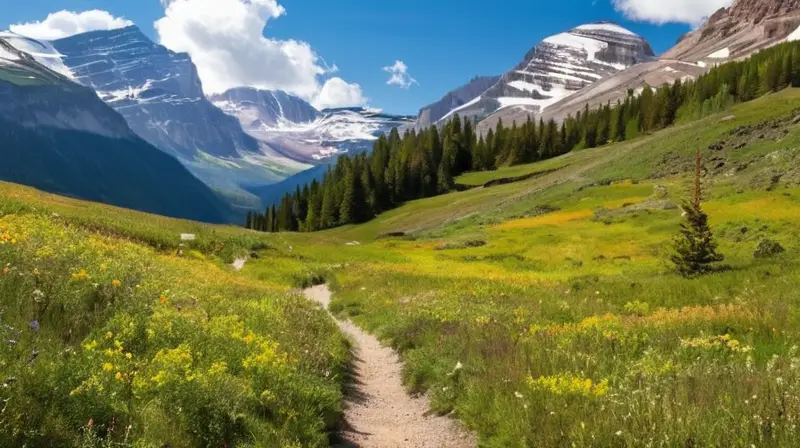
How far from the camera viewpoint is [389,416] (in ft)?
34.8

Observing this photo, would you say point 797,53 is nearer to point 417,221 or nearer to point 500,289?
point 417,221

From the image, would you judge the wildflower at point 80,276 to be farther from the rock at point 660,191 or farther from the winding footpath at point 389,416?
the rock at point 660,191

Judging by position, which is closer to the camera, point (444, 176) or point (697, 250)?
point (697, 250)

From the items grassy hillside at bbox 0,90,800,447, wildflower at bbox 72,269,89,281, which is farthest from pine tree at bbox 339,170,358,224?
wildflower at bbox 72,269,89,281

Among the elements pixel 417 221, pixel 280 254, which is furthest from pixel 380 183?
pixel 280 254

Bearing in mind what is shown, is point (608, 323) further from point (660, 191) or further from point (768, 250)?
point (660, 191)

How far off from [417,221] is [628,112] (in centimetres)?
10028

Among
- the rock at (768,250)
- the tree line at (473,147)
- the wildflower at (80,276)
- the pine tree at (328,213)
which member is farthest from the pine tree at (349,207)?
the wildflower at (80,276)

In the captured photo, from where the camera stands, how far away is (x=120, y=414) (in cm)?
588

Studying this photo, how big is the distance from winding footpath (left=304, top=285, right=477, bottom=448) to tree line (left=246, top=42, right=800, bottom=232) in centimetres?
10767

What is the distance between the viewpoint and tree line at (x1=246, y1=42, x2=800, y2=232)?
125625 mm

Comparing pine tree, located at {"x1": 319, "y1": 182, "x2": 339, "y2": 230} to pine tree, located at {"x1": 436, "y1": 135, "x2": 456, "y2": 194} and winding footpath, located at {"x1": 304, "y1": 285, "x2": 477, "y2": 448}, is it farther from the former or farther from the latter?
winding footpath, located at {"x1": 304, "y1": 285, "x2": 477, "y2": 448}

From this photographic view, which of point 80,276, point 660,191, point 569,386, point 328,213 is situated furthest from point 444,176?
point 569,386

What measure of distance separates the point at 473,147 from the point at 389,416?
6086 inches
